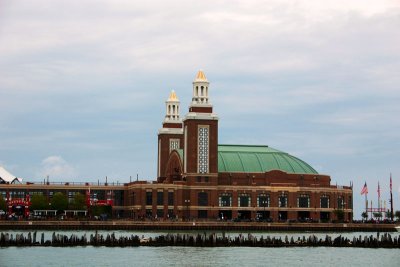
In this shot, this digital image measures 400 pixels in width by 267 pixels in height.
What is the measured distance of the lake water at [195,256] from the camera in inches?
4584

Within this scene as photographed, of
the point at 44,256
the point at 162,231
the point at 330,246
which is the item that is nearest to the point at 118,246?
the point at 44,256

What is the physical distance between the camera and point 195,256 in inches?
4929

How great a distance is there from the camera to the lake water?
116 metres

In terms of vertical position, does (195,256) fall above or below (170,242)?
below

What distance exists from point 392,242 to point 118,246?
35.8m

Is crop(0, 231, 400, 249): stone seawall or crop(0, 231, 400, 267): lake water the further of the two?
crop(0, 231, 400, 249): stone seawall

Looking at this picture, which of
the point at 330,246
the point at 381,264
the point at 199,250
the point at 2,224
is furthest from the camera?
the point at 2,224

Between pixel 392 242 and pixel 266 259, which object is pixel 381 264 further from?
pixel 392 242

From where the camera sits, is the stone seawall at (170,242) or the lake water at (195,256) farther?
the stone seawall at (170,242)

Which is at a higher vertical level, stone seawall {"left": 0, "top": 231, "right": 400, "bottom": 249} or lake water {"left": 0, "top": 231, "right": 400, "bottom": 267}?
stone seawall {"left": 0, "top": 231, "right": 400, "bottom": 249}

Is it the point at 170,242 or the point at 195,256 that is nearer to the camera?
the point at 195,256

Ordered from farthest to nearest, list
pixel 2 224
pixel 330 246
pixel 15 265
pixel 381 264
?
pixel 2 224, pixel 330 246, pixel 381 264, pixel 15 265

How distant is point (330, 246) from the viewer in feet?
471

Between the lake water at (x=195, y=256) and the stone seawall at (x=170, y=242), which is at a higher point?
the stone seawall at (x=170, y=242)
